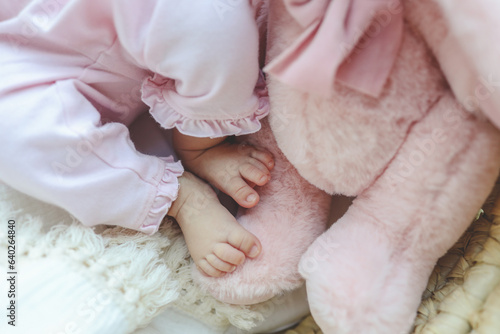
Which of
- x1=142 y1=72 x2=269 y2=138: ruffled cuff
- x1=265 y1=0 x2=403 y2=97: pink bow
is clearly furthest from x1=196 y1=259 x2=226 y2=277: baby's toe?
x1=265 y1=0 x2=403 y2=97: pink bow

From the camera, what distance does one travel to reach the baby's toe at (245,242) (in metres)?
0.73

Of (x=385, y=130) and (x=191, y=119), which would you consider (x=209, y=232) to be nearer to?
(x=191, y=119)

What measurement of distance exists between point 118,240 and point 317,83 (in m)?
0.43

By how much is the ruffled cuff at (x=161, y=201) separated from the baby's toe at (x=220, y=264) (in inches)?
4.1

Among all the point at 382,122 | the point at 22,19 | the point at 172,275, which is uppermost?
the point at 382,122

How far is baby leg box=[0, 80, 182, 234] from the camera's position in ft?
2.18

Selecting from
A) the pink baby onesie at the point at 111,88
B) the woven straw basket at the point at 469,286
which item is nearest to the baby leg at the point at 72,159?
the pink baby onesie at the point at 111,88

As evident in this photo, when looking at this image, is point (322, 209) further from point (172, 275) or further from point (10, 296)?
point (10, 296)

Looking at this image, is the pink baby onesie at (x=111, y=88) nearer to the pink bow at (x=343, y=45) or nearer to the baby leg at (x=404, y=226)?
the pink bow at (x=343, y=45)

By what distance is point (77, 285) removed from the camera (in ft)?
2.25

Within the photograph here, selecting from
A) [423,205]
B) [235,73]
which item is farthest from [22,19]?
[423,205]

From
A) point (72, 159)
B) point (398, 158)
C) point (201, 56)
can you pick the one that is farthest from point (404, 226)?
point (72, 159)

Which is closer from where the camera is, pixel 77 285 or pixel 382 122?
pixel 382 122

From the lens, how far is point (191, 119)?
2.26ft
